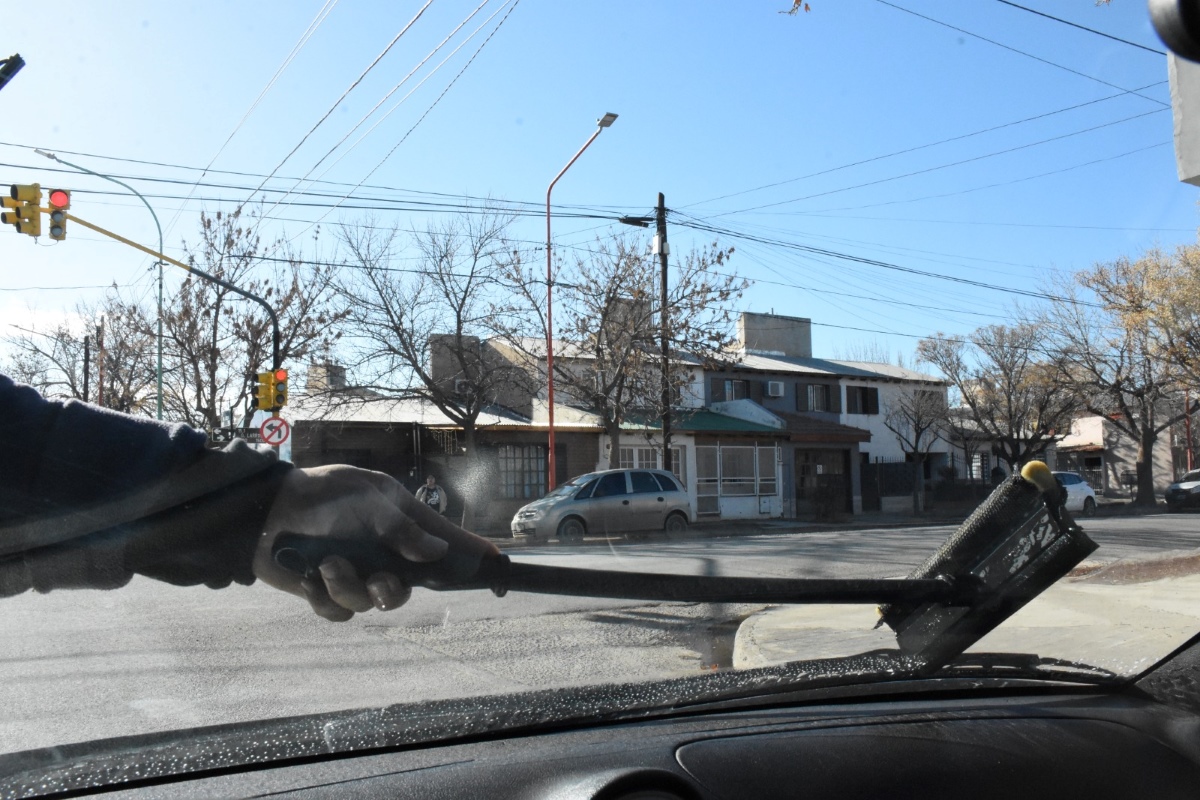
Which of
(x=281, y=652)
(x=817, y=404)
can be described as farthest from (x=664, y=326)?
(x=281, y=652)

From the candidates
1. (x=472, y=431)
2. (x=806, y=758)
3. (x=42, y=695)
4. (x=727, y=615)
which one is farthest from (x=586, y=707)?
(x=472, y=431)

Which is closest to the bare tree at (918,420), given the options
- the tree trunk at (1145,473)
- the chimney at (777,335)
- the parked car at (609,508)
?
the chimney at (777,335)

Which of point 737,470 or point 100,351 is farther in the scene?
point 737,470

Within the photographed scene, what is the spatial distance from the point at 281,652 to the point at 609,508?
13782 mm

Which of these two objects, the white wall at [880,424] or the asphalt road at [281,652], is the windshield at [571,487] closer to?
the asphalt road at [281,652]

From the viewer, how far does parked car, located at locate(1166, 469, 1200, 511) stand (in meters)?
32.0

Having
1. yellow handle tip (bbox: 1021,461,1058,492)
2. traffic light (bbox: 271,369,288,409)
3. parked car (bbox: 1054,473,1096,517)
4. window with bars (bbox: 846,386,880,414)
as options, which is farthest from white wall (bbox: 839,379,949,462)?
yellow handle tip (bbox: 1021,461,1058,492)

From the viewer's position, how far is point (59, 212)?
46.9ft

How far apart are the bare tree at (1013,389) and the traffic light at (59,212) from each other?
30.6 metres

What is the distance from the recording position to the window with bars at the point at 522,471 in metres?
30.1

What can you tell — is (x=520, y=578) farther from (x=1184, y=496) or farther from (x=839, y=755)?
(x=1184, y=496)

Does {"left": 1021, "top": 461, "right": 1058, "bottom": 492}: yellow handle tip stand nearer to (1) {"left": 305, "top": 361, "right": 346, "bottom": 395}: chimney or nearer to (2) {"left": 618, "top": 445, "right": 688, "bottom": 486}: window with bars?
(1) {"left": 305, "top": 361, "right": 346, "bottom": 395}: chimney

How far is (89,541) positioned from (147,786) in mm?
435

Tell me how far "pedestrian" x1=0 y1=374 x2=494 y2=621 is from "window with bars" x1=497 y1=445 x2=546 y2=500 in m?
28.2
